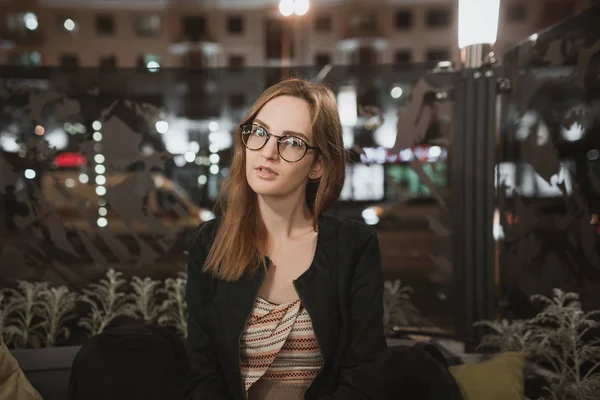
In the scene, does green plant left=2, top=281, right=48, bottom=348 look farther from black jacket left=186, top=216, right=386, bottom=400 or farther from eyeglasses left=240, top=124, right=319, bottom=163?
eyeglasses left=240, top=124, right=319, bottom=163

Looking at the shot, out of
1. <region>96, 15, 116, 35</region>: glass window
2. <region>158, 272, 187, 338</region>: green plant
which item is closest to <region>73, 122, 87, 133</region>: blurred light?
<region>158, 272, 187, 338</region>: green plant

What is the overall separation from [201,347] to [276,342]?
0.24 m

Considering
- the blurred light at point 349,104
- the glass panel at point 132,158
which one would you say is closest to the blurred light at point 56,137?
the glass panel at point 132,158

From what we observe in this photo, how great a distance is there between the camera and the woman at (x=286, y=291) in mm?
1545

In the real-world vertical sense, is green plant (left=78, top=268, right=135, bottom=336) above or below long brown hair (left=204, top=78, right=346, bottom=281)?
below

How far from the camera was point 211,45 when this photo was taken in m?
23.6

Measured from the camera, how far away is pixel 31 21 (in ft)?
72.9

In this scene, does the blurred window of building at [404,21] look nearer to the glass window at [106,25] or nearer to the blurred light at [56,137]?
the glass window at [106,25]

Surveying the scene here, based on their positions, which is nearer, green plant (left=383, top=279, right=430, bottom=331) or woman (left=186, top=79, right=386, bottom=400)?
woman (left=186, top=79, right=386, bottom=400)

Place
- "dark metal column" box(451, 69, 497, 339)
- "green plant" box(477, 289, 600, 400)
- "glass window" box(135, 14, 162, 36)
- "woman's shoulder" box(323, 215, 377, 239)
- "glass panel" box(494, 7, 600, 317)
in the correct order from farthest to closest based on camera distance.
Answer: "glass window" box(135, 14, 162, 36), "dark metal column" box(451, 69, 497, 339), "glass panel" box(494, 7, 600, 317), "green plant" box(477, 289, 600, 400), "woman's shoulder" box(323, 215, 377, 239)

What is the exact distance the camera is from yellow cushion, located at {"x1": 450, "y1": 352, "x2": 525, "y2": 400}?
6.49 feet

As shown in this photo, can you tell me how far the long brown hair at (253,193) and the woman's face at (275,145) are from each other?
0.09ft

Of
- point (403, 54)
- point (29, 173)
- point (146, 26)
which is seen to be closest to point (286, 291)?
point (29, 173)

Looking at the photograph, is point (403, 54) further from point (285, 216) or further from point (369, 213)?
point (285, 216)
